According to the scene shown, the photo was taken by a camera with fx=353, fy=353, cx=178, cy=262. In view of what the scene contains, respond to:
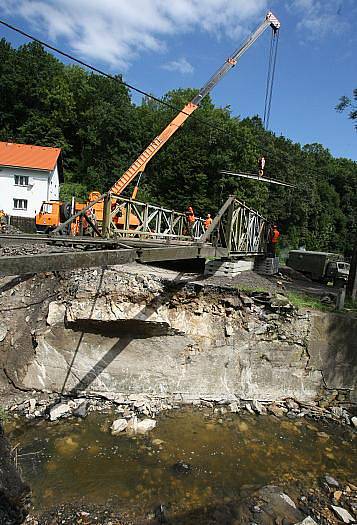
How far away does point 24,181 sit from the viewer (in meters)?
31.2

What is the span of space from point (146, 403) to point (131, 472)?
8.31 feet

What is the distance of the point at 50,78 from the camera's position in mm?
47375

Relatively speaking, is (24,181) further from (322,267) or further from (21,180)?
(322,267)

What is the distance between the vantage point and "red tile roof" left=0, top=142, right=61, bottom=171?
3089cm

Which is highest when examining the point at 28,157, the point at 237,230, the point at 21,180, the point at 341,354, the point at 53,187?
the point at 28,157

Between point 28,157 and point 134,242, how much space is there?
28.2 meters

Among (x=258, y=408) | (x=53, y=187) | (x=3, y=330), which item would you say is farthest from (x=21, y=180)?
(x=258, y=408)

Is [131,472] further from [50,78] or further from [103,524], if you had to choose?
[50,78]

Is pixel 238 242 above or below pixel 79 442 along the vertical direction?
above

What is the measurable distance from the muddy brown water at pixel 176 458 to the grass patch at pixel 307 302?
324cm

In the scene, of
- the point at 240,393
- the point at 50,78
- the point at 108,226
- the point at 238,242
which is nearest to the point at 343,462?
the point at 240,393

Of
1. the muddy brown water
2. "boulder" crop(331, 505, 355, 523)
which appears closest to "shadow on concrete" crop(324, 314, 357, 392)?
the muddy brown water

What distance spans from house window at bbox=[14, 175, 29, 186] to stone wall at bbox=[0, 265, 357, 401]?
24236 millimetres

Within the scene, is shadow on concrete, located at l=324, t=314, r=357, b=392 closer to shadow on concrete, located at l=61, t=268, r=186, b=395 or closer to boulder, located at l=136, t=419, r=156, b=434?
shadow on concrete, located at l=61, t=268, r=186, b=395
